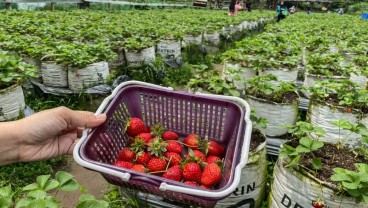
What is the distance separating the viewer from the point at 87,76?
13.6 ft

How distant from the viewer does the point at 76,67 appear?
4.05 meters

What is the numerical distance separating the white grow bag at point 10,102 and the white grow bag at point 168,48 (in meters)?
3.40

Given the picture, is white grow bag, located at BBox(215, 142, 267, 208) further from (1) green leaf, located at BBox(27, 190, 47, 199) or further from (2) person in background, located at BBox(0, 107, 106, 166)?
(1) green leaf, located at BBox(27, 190, 47, 199)

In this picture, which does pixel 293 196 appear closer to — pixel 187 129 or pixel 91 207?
pixel 187 129

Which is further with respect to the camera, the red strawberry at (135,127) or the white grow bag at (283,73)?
the white grow bag at (283,73)

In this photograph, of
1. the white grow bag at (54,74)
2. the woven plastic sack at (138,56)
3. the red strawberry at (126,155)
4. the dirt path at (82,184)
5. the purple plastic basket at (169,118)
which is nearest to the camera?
the purple plastic basket at (169,118)

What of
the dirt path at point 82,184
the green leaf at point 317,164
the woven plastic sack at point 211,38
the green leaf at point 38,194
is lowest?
the dirt path at point 82,184

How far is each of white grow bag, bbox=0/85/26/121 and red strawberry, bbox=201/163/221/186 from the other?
2329 millimetres

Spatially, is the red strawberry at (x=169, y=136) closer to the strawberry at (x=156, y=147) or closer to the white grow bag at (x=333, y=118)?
the strawberry at (x=156, y=147)

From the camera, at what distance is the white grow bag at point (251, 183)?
7.13ft

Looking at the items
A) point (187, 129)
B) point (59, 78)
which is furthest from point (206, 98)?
point (59, 78)

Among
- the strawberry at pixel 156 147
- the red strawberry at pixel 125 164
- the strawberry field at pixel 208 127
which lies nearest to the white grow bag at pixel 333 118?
the strawberry field at pixel 208 127

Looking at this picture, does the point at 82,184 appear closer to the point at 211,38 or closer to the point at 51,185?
the point at 51,185

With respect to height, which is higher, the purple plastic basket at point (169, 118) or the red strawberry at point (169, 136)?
the purple plastic basket at point (169, 118)
